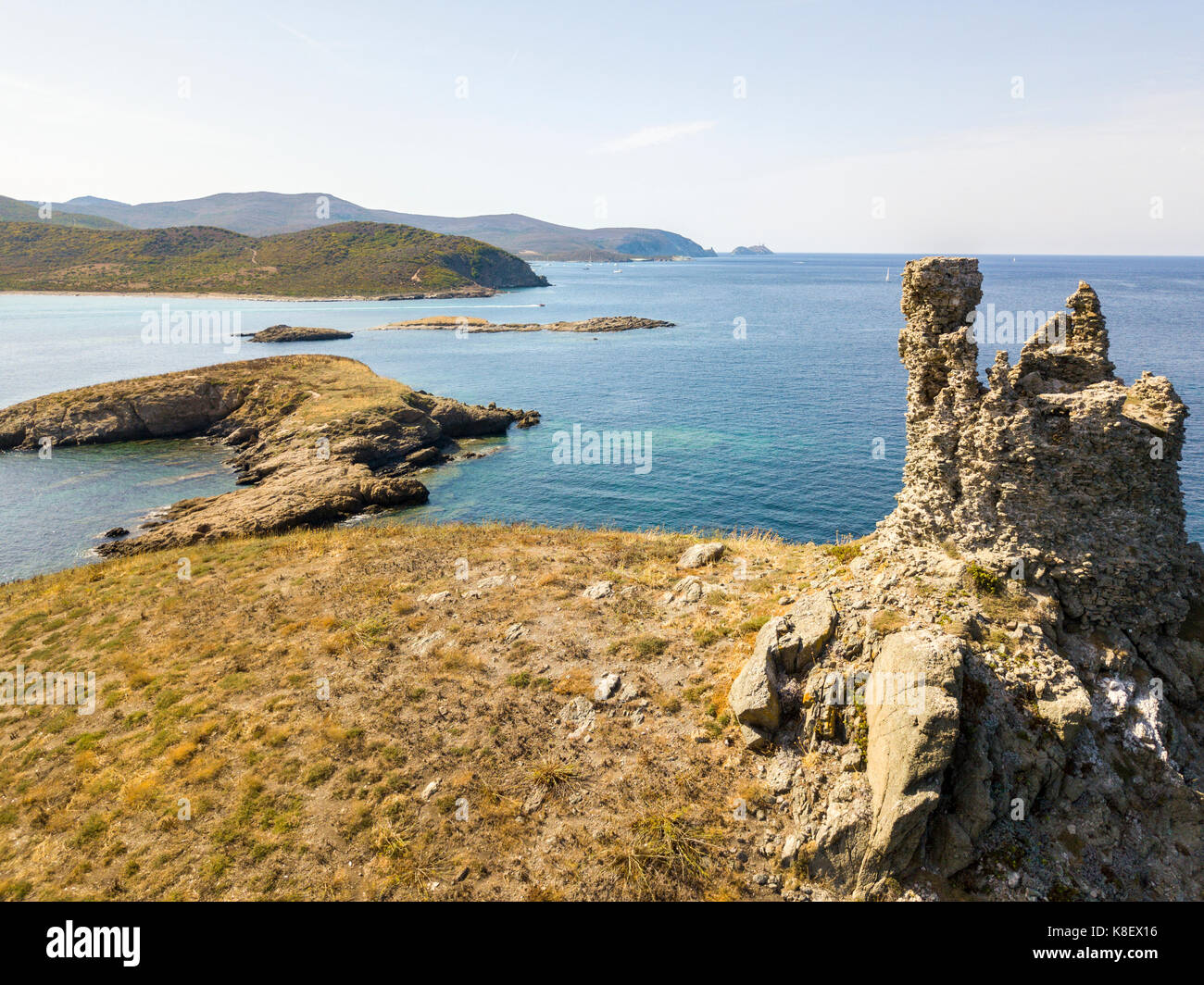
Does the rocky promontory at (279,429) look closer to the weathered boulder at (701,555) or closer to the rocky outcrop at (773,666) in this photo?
the weathered boulder at (701,555)

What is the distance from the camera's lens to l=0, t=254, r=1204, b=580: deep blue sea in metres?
47.5

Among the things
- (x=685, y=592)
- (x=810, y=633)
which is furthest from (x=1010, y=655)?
(x=685, y=592)

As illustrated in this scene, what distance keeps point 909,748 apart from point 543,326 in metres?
154

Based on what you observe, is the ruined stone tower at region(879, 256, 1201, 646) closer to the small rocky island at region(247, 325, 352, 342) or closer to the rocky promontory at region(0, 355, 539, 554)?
the rocky promontory at region(0, 355, 539, 554)

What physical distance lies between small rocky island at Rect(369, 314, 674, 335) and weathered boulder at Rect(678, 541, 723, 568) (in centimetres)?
12417

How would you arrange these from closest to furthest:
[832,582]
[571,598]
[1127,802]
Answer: [1127,802]
[832,582]
[571,598]

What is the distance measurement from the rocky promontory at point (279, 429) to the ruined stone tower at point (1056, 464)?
41.8 m

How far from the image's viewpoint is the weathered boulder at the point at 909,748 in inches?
477

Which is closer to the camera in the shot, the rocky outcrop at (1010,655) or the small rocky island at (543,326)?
the rocky outcrop at (1010,655)

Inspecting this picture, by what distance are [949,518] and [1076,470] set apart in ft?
10.3

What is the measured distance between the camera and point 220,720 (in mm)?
19250

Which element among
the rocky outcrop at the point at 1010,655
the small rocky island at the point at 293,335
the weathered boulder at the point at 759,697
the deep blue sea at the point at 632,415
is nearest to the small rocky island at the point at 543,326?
the deep blue sea at the point at 632,415
